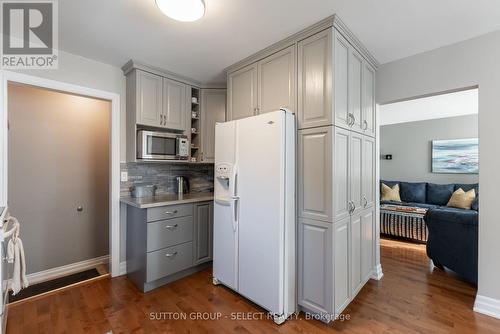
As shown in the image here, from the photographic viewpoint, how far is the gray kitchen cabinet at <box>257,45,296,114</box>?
83.7 inches

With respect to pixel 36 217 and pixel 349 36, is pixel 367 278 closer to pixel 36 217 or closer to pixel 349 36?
pixel 349 36

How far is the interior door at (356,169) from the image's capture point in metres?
2.15

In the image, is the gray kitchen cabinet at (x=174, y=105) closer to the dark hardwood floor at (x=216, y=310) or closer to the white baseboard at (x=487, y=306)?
the dark hardwood floor at (x=216, y=310)

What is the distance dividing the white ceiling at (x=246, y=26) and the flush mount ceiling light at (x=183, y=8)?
12 cm

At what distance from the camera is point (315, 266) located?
1968mm

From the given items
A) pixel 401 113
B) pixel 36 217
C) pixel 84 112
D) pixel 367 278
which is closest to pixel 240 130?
pixel 367 278

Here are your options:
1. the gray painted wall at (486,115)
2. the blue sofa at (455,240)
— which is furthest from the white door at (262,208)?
the blue sofa at (455,240)

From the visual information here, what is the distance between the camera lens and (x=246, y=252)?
86.4 inches

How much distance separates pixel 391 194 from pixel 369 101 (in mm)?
3211

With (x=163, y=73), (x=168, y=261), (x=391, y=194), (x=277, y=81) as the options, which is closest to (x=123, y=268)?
(x=168, y=261)

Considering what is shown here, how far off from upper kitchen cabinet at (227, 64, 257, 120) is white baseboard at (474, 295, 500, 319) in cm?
262

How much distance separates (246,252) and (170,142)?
1.58 m

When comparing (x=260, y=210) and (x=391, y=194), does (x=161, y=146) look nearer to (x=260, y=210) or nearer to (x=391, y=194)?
(x=260, y=210)

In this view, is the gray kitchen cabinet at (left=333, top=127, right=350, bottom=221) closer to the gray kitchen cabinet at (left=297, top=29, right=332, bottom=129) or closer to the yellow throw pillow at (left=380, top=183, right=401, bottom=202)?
the gray kitchen cabinet at (left=297, top=29, right=332, bottom=129)
